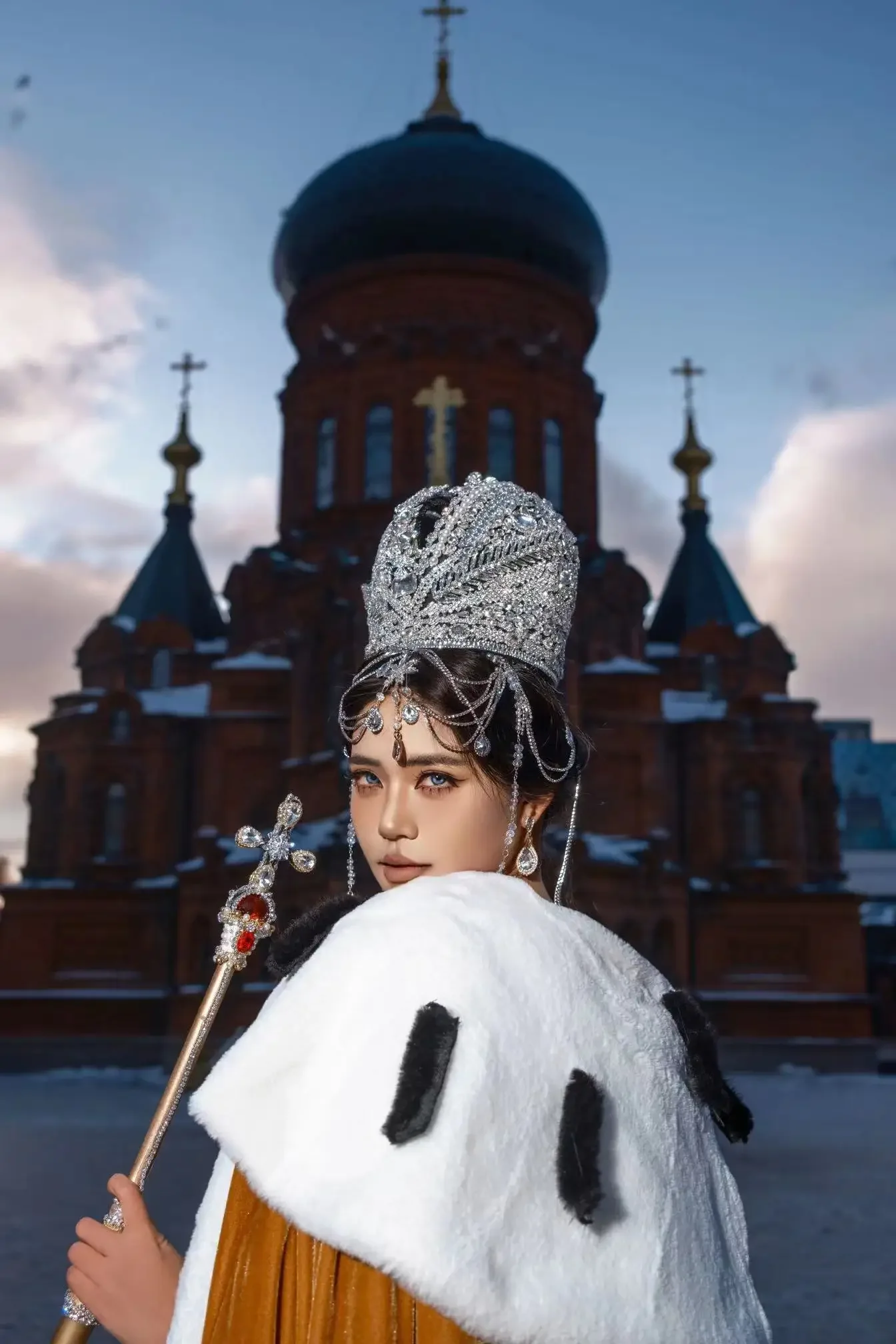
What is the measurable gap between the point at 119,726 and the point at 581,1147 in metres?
20.7

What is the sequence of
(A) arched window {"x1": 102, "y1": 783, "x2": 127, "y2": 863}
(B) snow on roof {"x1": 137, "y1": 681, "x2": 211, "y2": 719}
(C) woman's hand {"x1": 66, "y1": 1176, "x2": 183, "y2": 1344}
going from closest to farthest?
(C) woman's hand {"x1": 66, "y1": 1176, "x2": 183, "y2": 1344}, (A) arched window {"x1": 102, "y1": 783, "x2": 127, "y2": 863}, (B) snow on roof {"x1": 137, "y1": 681, "x2": 211, "y2": 719}

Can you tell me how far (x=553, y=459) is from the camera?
71.1 ft

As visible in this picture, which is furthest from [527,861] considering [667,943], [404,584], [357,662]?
[667,943]

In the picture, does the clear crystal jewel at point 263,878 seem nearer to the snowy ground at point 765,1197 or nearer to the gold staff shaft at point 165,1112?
the gold staff shaft at point 165,1112

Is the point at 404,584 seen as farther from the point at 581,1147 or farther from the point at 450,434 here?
the point at 450,434

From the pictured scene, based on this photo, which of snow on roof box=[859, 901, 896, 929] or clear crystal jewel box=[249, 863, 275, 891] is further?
snow on roof box=[859, 901, 896, 929]

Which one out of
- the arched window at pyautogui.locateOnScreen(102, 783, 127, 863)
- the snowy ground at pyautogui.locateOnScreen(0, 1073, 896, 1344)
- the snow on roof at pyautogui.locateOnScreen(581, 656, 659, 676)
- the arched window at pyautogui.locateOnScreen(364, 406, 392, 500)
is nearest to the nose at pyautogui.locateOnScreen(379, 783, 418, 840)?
the snowy ground at pyautogui.locateOnScreen(0, 1073, 896, 1344)

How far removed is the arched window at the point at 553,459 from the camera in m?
21.4

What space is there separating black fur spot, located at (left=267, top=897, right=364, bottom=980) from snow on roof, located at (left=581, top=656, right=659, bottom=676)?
17983 mm

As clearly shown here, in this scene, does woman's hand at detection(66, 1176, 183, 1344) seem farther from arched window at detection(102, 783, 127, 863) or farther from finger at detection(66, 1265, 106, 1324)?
arched window at detection(102, 783, 127, 863)

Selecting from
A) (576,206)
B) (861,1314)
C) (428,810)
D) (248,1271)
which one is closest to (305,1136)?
(248,1271)

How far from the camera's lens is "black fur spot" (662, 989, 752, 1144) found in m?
1.71

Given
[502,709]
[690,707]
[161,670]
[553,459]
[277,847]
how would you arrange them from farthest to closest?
[161,670] → [690,707] → [553,459] → [502,709] → [277,847]

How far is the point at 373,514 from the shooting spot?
811 inches
